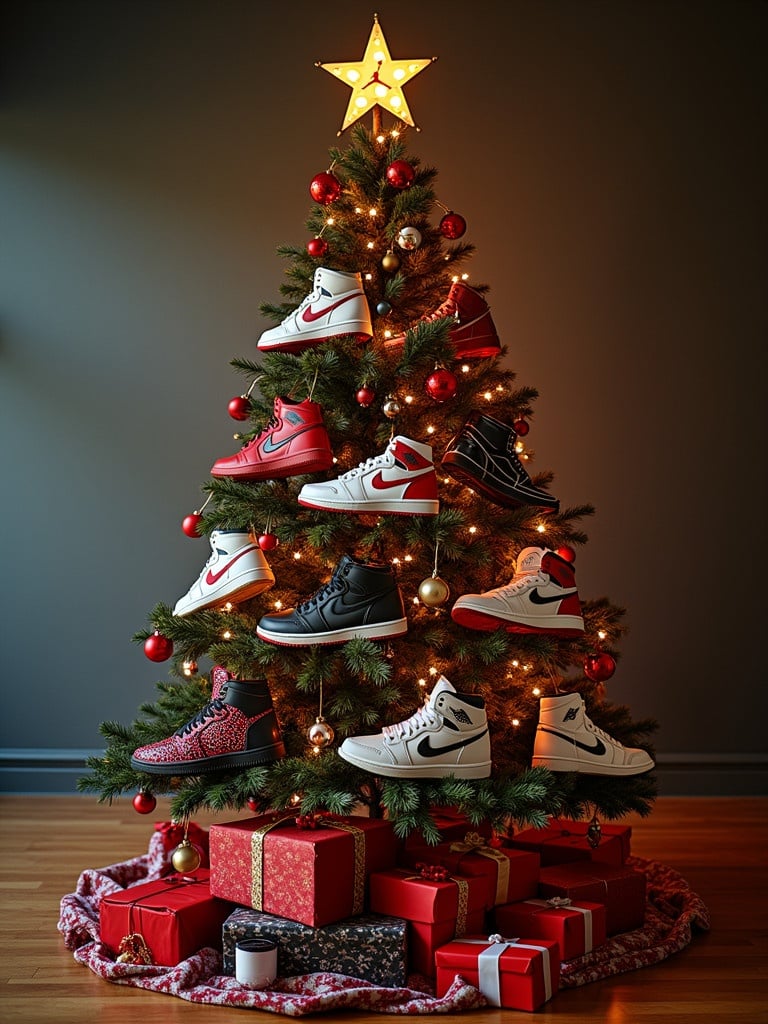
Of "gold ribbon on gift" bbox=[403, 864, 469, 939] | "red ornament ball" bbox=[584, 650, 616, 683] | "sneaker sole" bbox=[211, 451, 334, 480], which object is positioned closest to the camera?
"gold ribbon on gift" bbox=[403, 864, 469, 939]

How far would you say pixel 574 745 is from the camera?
208cm

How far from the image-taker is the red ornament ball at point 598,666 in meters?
2.22

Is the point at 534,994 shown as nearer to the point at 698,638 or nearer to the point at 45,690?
the point at 698,638

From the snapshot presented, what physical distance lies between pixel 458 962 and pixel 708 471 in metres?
2.24

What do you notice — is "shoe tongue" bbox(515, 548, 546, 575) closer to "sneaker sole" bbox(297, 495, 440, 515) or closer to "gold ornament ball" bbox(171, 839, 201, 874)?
"sneaker sole" bbox(297, 495, 440, 515)

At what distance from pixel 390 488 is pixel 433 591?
0.74 feet

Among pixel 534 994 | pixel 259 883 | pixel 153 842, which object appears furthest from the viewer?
pixel 153 842

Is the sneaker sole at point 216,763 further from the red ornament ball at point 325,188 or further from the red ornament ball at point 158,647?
the red ornament ball at point 325,188

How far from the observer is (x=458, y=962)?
1.79m

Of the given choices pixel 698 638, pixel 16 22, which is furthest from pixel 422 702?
pixel 16 22

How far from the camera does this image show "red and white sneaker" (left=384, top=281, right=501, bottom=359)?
7.55 ft

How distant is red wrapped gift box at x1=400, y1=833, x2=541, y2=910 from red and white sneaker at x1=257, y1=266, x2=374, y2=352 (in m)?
1.10

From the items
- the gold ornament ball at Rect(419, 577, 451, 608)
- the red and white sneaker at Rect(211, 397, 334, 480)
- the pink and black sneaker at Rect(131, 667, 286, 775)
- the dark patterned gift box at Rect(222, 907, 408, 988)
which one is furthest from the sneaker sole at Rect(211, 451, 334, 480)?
the dark patterned gift box at Rect(222, 907, 408, 988)

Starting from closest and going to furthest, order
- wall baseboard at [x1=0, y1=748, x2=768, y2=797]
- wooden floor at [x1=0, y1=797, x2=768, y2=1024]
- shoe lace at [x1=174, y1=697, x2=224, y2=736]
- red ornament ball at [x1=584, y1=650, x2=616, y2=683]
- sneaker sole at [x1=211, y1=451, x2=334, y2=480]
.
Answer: wooden floor at [x1=0, y1=797, x2=768, y2=1024] → shoe lace at [x1=174, y1=697, x2=224, y2=736] → sneaker sole at [x1=211, y1=451, x2=334, y2=480] → red ornament ball at [x1=584, y1=650, x2=616, y2=683] → wall baseboard at [x1=0, y1=748, x2=768, y2=797]
